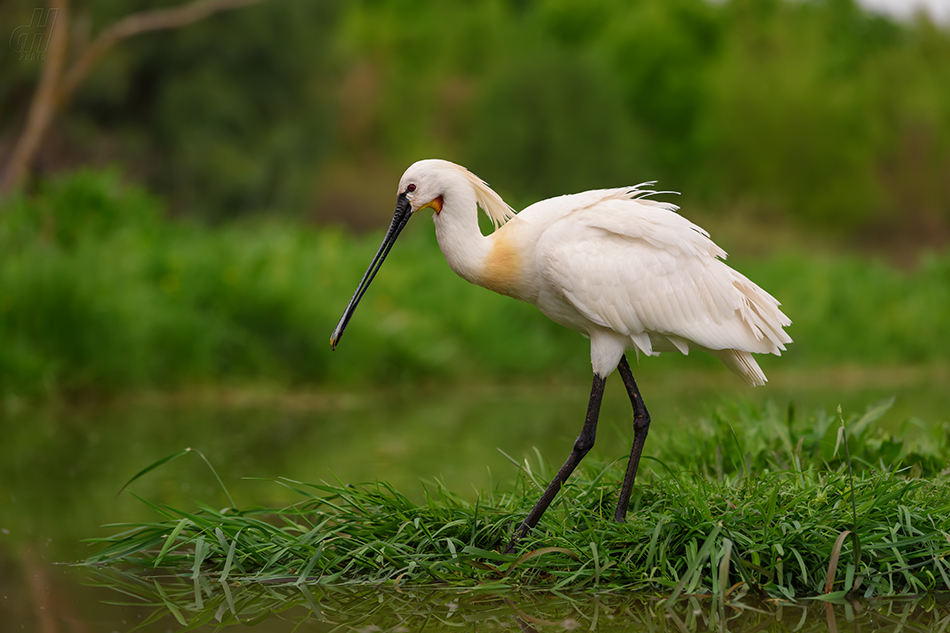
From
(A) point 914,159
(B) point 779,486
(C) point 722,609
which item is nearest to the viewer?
(C) point 722,609

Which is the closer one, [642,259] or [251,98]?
[642,259]

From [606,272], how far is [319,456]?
3.35 meters

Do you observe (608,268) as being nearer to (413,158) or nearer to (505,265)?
(505,265)

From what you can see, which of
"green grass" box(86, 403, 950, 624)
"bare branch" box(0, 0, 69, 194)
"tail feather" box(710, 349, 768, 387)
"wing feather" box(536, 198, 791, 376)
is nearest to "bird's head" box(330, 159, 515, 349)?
"wing feather" box(536, 198, 791, 376)

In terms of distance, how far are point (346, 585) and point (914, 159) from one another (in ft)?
107

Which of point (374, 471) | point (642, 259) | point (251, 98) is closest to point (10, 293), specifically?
point (374, 471)

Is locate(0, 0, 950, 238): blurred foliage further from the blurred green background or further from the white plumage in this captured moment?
the white plumage

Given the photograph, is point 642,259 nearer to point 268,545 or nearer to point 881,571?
point 881,571

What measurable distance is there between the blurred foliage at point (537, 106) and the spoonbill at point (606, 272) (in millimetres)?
20677

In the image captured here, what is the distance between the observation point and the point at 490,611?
3807 mm

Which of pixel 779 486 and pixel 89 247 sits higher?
pixel 779 486

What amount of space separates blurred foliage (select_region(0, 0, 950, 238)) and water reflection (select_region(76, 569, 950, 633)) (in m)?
21.3

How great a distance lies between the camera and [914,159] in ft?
109

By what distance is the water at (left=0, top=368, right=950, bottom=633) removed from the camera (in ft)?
12.4
